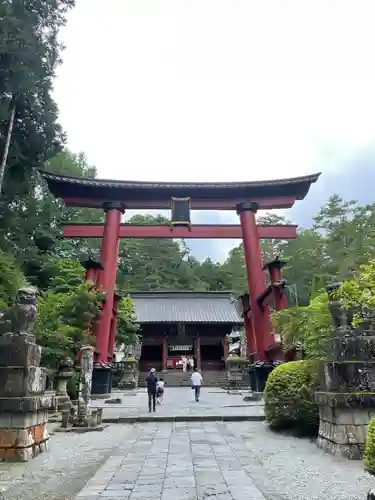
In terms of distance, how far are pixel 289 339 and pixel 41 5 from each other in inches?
792

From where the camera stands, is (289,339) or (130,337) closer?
(289,339)

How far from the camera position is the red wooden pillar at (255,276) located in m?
18.2

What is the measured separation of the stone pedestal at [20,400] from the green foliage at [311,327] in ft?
17.2

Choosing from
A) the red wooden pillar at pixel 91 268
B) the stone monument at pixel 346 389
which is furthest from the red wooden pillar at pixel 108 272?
the stone monument at pixel 346 389

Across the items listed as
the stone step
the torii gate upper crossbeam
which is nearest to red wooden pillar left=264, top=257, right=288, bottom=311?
the torii gate upper crossbeam

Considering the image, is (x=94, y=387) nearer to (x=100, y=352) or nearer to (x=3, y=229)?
(x=100, y=352)

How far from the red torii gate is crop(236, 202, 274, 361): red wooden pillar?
2.0 inches

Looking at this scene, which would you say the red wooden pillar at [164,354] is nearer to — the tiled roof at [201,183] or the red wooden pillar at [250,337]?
the red wooden pillar at [250,337]

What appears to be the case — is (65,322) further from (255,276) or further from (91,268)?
(255,276)

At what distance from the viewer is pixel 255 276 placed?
19453 mm

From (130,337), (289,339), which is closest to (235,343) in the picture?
(130,337)

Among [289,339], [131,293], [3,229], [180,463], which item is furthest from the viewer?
[131,293]

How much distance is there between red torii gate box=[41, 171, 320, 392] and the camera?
2022 cm

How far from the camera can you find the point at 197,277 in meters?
56.3
